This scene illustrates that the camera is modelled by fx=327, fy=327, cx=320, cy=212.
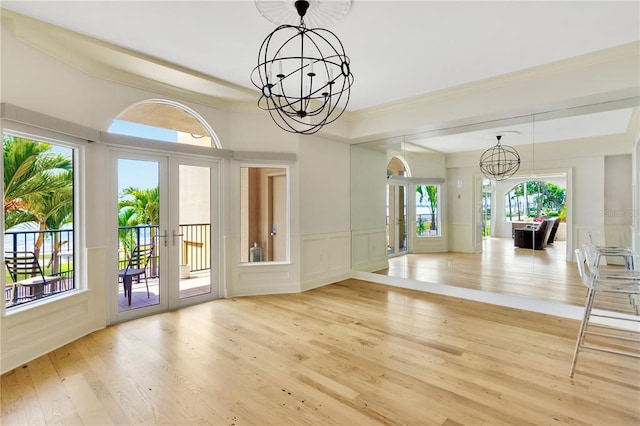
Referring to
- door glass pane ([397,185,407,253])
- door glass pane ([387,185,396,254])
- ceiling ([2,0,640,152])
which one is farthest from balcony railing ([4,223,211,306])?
door glass pane ([397,185,407,253])

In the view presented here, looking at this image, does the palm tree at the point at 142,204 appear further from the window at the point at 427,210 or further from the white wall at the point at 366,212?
the window at the point at 427,210

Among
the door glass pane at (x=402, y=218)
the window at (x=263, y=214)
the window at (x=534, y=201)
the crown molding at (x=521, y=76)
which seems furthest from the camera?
the door glass pane at (x=402, y=218)

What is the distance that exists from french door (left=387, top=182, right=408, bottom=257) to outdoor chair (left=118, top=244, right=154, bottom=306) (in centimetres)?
385

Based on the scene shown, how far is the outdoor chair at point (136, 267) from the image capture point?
395 centimetres

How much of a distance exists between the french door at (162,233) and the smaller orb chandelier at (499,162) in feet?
12.8

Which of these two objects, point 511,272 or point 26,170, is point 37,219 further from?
point 511,272

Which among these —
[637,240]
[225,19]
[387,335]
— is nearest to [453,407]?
[387,335]

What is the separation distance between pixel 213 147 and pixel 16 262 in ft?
8.39

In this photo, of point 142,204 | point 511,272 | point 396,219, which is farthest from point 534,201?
point 142,204

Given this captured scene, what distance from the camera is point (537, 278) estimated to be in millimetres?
4238

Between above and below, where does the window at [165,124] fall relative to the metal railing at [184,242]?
above

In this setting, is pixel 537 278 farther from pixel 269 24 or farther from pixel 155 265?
pixel 155 265

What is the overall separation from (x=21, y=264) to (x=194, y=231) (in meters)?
1.86

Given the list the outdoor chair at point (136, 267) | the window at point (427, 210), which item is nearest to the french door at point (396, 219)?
the window at point (427, 210)
